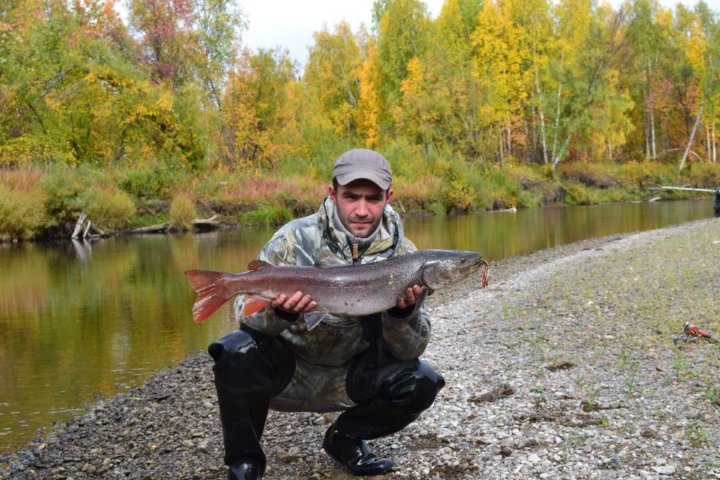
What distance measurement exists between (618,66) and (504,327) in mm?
55978

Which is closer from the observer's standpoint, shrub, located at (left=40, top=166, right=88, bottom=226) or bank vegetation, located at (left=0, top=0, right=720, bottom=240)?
shrub, located at (left=40, top=166, right=88, bottom=226)

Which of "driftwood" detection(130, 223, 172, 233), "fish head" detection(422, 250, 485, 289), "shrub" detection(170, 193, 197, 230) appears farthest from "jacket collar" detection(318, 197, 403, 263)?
"shrub" detection(170, 193, 197, 230)

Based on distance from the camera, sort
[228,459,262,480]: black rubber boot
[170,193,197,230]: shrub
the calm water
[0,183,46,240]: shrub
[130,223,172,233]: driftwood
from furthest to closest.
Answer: [170,193,197,230]: shrub → [130,223,172,233]: driftwood → [0,183,46,240]: shrub → the calm water → [228,459,262,480]: black rubber boot

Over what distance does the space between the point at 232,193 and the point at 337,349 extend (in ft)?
100

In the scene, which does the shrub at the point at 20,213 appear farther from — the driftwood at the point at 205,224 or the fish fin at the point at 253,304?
the fish fin at the point at 253,304

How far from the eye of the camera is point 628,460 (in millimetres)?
4051

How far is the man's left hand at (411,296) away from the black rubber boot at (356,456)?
1068 millimetres

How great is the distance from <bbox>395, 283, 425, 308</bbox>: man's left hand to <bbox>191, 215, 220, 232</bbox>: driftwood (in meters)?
27.7

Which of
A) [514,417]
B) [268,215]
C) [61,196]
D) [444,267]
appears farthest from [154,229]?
[444,267]

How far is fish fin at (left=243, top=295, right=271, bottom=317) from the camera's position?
3.53 meters

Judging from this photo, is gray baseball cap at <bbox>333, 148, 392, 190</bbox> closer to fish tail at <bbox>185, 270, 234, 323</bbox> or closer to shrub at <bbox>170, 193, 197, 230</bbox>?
fish tail at <bbox>185, 270, 234, 323</bbox>

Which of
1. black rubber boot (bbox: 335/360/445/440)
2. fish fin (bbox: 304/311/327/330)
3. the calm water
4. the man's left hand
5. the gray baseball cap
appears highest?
the gray baseball cap

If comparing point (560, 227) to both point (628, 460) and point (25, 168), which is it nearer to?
point (25, 168)

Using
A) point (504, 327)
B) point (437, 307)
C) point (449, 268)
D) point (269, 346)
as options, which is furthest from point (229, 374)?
point (437, 307)
